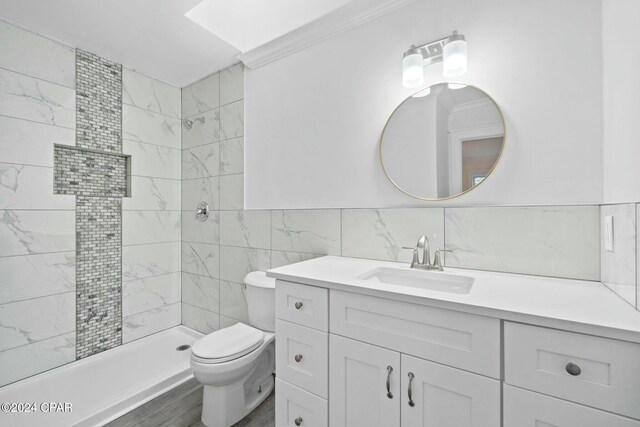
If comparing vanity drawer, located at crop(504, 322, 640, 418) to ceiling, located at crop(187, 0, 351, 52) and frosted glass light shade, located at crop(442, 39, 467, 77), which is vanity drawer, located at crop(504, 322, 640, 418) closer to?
frosted glass light shade, located at crop(442, 39, 467, 77)

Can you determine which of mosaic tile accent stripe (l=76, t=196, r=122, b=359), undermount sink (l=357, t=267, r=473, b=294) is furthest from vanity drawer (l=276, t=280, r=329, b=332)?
mosaic tile accent stripe (l=76, t=196, r=122, b=359)

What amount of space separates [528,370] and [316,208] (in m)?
1.33

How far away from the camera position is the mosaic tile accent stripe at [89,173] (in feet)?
6.72

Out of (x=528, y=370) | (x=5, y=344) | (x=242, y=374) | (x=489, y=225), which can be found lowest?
(x=242, y=374)

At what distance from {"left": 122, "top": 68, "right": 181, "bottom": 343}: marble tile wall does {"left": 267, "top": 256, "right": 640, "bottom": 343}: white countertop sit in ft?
Answer: 5.85

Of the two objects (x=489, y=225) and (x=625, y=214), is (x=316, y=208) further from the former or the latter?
(x=625, y=214)

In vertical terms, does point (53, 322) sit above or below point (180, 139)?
below

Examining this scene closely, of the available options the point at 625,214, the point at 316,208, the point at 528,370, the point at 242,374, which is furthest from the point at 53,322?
the point at 625,214

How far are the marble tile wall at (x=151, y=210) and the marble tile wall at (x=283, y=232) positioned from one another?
4.1 inches

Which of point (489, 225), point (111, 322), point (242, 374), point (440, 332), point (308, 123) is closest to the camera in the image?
point (440, 332)

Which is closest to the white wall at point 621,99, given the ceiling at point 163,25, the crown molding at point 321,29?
the crown molding at point 321,29

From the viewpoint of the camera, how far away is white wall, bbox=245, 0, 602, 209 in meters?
1.16

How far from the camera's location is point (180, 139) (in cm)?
276

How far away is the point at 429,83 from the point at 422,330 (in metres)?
1.23
